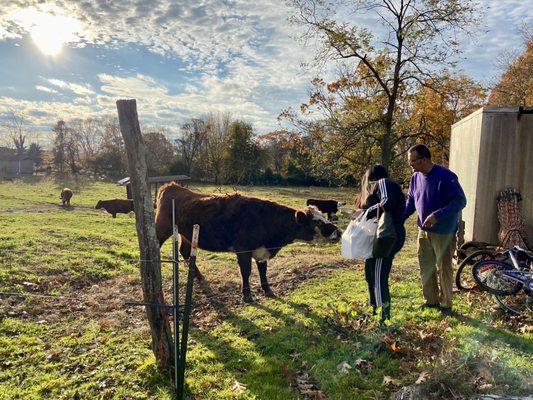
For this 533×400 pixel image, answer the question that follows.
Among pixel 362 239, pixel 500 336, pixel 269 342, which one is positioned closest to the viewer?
pixel 500 336

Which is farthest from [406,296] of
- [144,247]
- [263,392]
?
[144,247]

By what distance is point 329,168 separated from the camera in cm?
1833

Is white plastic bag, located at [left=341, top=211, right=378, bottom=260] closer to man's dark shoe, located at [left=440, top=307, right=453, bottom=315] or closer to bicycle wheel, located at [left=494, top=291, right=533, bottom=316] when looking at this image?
man's dark shoe, located at [left=440, top=307, right=453, bottom=315]

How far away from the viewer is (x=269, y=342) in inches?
212

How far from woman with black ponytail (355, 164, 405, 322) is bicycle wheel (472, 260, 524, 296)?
5.40ft

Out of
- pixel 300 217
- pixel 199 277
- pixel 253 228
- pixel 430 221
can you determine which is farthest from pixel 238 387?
pixel 199 277

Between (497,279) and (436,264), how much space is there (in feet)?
2.95

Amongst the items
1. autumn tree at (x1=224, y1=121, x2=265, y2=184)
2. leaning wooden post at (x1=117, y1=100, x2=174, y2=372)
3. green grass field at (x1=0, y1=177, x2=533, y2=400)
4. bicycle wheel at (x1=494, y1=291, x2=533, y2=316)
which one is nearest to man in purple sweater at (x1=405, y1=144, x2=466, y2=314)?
green grass field at (x1=0, y1=177, x2=533, y2=400)

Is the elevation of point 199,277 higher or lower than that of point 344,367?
lower

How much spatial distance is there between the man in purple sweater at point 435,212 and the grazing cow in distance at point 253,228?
7.23ft

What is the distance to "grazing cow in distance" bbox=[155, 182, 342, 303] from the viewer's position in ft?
25.2

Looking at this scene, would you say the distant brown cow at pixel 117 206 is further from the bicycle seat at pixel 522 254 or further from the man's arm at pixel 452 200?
the bicycle seat at pixel 522 254

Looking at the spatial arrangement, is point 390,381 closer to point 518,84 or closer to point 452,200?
point 452,200

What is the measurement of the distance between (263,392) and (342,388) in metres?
0.85
